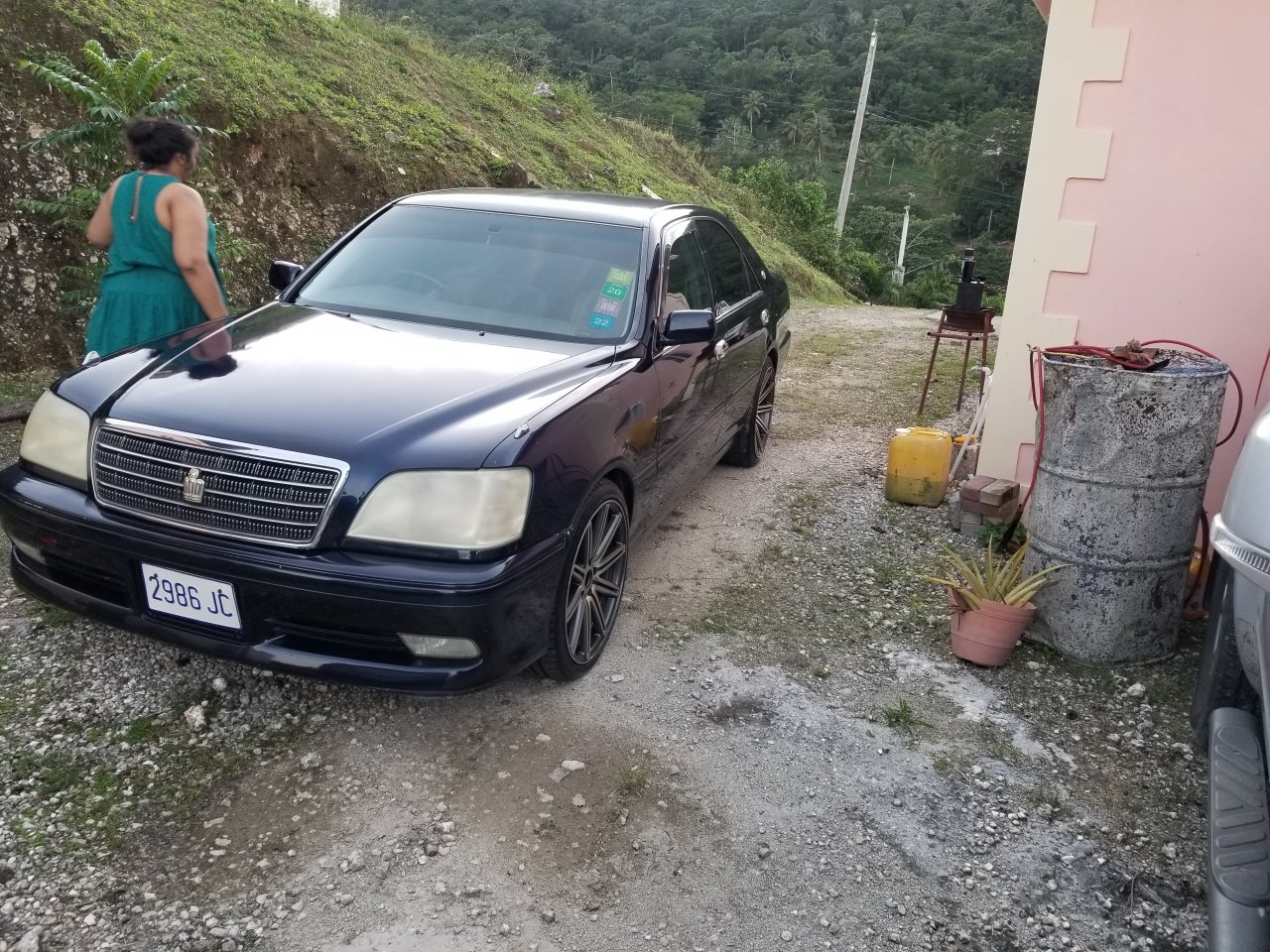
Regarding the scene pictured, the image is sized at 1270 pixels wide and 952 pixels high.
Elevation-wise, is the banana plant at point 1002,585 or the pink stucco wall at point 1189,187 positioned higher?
the pink stucco wall at point 1189,187

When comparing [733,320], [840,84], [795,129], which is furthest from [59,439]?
[840,84]

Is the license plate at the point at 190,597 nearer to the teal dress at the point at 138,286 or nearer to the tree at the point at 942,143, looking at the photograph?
the teal dress at the point at 138,286

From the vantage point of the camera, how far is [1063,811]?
3006 mm

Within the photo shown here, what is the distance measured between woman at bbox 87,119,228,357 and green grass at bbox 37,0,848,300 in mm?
4236

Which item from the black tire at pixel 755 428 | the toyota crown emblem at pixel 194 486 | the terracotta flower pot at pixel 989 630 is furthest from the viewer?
the black tire at pixel 755 428

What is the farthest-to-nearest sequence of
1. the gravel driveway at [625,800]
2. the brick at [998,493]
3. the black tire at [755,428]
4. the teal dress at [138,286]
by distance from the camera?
the black tire at [755,428], the brick at [998,493], the teal dress at [138,286], the gravel driveway at [625,800]

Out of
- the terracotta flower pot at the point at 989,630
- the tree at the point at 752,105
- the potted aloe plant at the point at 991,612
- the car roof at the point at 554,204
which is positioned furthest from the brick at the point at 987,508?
the tree at the point at 752,105

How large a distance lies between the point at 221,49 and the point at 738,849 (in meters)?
10.3

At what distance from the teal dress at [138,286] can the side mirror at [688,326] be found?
6.55 feet

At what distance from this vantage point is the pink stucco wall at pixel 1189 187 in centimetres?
444

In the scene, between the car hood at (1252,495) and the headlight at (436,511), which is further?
the headlight at (436,511)

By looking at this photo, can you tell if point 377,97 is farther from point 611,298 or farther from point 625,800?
point 625,800

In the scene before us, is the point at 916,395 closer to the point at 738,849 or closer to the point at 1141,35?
the point at 1141,35

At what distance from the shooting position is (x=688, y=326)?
152 inches
